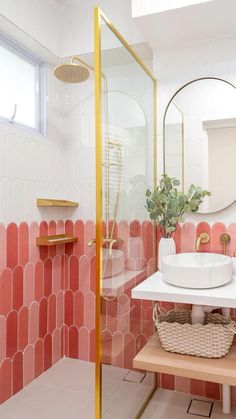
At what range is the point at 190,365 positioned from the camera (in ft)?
5.20

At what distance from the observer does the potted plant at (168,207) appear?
1.95 meters

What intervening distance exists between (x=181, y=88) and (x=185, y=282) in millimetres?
1232

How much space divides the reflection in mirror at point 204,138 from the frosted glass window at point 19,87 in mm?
938

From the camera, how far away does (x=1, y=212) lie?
1979 millimetres

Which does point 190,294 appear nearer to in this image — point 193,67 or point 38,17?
point 193,67

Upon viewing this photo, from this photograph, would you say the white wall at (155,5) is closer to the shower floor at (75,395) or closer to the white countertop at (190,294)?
the white countertop at (190,294)

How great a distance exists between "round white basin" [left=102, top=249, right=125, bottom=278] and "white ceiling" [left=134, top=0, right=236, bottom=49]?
4.16 feet

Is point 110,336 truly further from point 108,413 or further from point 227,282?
point 227,282

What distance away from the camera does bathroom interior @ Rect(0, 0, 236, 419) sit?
1.59 m

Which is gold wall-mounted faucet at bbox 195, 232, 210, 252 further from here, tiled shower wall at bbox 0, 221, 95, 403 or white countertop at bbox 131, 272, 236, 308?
tiled shower wall at bbox 0, 221, 95, 403

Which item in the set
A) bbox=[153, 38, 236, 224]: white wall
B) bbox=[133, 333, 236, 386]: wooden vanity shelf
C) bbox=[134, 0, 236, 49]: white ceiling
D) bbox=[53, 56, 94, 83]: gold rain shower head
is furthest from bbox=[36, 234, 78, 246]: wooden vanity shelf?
bbox=[134, 0, 236, 49]: white ceiling

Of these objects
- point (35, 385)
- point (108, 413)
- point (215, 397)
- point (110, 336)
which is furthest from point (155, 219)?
point (35, 385)

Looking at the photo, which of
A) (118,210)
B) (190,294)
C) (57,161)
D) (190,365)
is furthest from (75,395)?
(57,161)

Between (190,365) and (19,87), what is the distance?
6.45 feet
